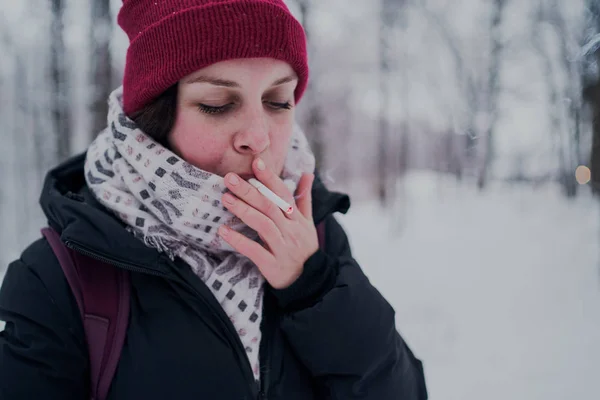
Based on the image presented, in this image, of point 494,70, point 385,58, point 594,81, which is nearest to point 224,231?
point 594,81

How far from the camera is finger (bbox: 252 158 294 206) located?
1.03 meters

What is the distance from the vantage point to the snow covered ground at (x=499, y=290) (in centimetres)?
307

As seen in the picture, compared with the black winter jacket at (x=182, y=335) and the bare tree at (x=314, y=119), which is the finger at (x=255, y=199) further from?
the bare tree at (x=314, y=119)

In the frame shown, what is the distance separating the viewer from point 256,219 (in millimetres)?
1014

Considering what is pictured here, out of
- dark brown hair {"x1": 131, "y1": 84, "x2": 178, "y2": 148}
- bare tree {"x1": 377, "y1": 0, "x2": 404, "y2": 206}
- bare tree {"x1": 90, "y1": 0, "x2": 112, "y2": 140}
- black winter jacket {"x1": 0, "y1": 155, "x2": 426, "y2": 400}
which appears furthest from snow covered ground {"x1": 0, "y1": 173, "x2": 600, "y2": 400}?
bare tree {"x1": 90, "y1": 0, "x2": 112, "y2": 140}

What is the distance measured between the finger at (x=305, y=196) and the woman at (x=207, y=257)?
0.05m

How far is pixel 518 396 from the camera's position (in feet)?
9.03

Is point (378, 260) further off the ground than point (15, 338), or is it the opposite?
point (15, 338)

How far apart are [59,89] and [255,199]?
6486mm

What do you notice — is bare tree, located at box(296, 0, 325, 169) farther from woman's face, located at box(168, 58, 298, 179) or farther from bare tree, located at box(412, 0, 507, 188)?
woman's face, located at box(168, 58, 298, 179)

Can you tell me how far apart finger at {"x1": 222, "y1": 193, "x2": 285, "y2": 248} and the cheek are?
118 mm

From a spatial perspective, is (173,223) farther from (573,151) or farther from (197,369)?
(573,151)

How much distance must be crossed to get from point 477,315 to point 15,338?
15.8ft

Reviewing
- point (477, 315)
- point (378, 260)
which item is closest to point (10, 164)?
point (378, 260)
